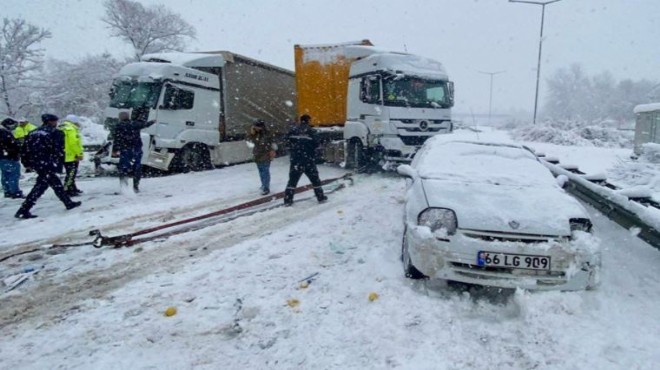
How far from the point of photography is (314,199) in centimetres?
802

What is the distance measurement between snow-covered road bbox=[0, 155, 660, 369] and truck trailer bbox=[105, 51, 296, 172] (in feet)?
20.9

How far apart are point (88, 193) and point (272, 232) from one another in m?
5.35

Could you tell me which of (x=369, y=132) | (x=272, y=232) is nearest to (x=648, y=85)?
(x=369, y=132)

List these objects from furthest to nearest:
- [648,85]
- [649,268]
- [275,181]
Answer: [648,85], [275,181], [649,268]

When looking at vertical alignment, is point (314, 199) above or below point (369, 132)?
below

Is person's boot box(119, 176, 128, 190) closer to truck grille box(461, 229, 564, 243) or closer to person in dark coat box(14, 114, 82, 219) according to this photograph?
person in dark coat box(14, 114, 82, 219)

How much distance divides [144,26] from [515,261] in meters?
40.3

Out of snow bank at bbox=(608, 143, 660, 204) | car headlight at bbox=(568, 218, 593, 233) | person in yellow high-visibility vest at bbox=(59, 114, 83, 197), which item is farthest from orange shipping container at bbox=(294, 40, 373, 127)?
car headlight at bbox=(568, 218, 593, 233)

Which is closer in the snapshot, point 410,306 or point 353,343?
point 353,343

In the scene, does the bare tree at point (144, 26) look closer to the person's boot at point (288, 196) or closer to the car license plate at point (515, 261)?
the person's boot at point (288, 196)

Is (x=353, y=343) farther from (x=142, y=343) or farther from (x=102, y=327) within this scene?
(x=102, y=327)

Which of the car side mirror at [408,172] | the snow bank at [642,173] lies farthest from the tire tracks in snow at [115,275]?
the snow bank at [642,173]

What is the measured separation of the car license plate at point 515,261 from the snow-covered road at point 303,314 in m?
0.28

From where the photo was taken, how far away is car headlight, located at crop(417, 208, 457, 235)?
3684 mm
